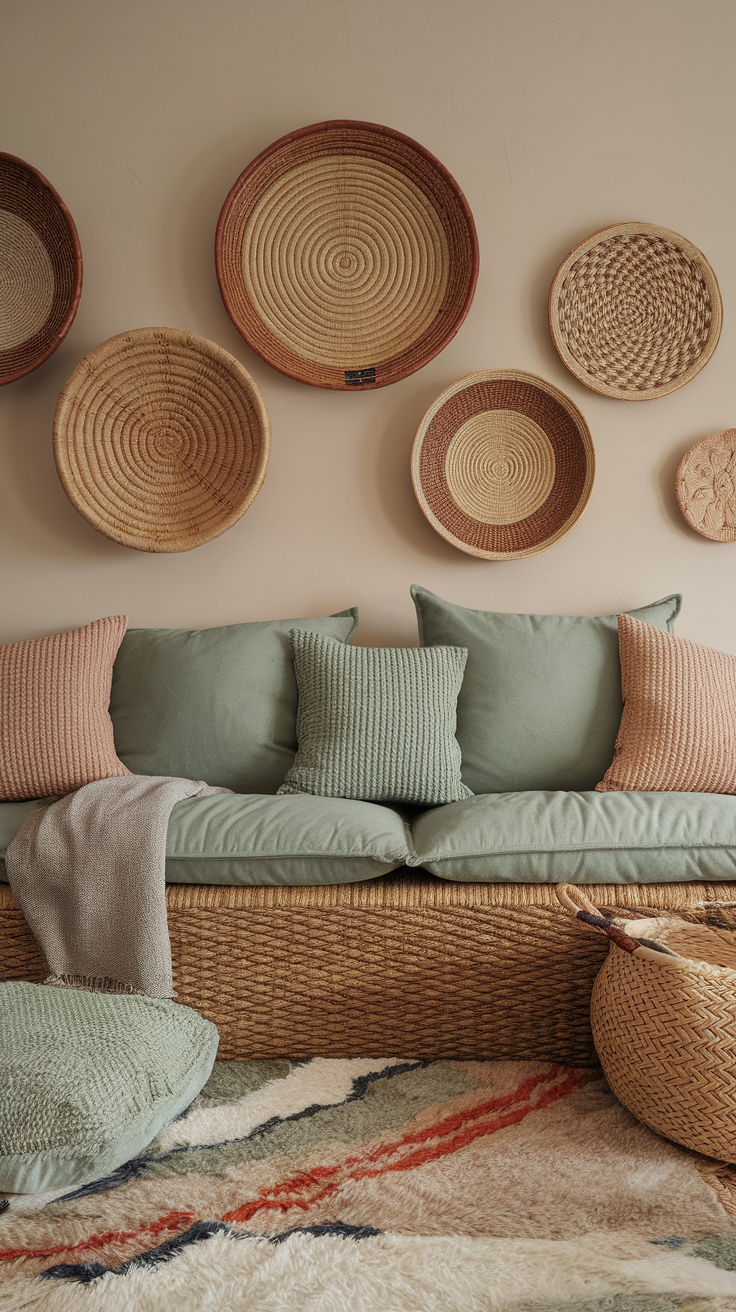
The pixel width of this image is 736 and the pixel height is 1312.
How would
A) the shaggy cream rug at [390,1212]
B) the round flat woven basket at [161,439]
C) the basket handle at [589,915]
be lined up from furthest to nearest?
the round flat woven basket at [161,439] < the basket handle at [589,915] < the shaggy cream rug at [390,1212]

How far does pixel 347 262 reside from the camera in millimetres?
2316

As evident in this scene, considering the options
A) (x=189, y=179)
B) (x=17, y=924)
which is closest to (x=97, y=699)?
(x=17, y=924)

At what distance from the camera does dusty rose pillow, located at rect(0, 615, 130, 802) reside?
6.20 feet

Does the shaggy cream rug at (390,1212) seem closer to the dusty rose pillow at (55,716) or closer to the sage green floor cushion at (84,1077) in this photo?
the sage green floor cushion at (84,1077)

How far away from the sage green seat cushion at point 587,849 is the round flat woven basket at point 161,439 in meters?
1.16

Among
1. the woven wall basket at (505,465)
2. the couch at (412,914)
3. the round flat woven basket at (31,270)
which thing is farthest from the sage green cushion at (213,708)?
the round flat woven basket at (31,270)

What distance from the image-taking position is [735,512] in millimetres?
2316

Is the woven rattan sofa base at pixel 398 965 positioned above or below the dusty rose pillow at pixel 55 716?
below

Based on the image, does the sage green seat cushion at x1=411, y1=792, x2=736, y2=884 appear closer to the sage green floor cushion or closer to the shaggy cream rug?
the shaggy cream rug

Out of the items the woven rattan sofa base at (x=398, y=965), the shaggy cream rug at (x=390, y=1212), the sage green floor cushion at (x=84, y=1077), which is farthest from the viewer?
the woven rattan sofa base at (x=398, y=965)

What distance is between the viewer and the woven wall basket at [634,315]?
2.28 metres

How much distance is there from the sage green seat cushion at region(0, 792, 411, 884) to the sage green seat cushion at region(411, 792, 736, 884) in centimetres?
8

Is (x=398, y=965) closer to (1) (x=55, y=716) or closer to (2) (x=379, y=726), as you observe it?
(2) (x=379, y=726)

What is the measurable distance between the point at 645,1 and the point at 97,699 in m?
2.40
